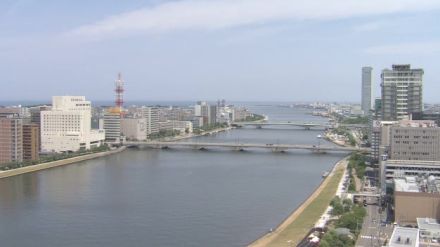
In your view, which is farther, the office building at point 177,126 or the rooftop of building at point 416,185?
the office building at point 177,126

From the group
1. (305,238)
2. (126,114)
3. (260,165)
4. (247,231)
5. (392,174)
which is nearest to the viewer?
(305,238)

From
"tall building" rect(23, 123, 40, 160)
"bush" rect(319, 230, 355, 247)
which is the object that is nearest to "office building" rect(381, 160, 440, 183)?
"bush" rect(319, 230, 355, 247)

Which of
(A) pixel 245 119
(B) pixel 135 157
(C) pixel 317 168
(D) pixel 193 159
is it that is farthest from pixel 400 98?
(A) pixel 245 119

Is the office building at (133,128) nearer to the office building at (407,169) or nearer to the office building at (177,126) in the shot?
the office building at (177,126)

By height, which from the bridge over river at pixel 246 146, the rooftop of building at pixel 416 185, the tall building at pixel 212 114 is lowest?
the bridge over river at pixel 246 146

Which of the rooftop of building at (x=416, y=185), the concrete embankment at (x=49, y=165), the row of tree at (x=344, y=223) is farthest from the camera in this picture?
the concrete embankment at (x=49, y=165)

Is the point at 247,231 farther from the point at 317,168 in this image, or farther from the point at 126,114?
the point at 126,114

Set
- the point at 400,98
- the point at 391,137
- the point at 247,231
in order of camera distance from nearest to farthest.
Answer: the point at 247,231 → the point at 391,137 → the point at 400,98

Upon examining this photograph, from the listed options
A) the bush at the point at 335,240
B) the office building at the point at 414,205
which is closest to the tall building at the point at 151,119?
the office building at the point at 414,205
